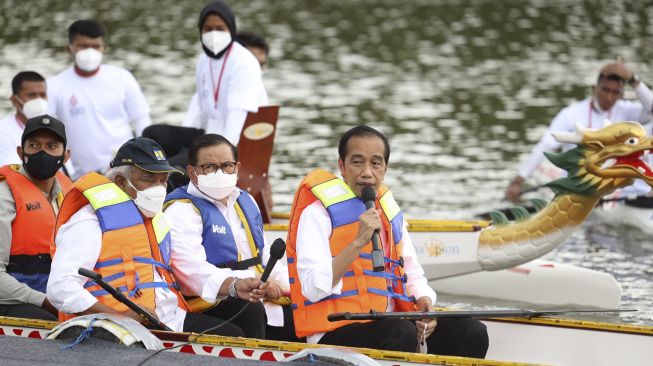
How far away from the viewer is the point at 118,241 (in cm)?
662

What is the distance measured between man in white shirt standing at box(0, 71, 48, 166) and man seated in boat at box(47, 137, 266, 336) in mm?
2917

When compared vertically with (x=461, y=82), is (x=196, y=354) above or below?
below

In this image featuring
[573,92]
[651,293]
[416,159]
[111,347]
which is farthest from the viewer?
[573,92]

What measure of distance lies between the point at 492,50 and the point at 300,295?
1891 cm

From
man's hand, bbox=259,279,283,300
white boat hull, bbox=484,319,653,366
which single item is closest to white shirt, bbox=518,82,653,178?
white boat hull, bbox=484,319,653,366

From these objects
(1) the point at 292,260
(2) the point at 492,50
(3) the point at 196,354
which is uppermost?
(2) the point at 492,50

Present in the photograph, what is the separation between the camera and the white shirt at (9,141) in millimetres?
9539

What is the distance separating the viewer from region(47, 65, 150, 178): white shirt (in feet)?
36.6

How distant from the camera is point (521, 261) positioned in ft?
33.9

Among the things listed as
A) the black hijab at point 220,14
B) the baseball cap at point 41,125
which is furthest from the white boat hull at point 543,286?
the baseball cap at point 41,125

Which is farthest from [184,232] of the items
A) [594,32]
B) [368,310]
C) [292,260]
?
[594,32]

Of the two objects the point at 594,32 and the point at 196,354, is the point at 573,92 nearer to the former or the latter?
the point at 594,32

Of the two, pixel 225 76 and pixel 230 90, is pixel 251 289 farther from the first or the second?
pixel 225 76

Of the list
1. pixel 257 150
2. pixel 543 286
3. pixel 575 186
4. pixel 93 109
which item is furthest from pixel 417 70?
pixel 575 186
